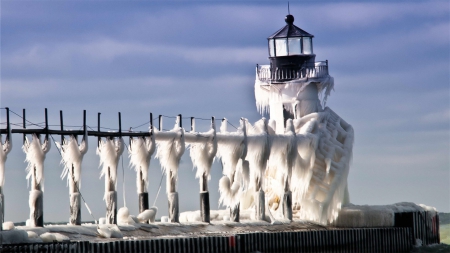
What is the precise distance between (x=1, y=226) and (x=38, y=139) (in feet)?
21.5

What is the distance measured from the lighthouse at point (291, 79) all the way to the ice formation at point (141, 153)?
54.1ft

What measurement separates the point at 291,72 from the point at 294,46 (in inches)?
69.3

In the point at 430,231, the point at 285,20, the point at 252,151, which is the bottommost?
the point at 430,231

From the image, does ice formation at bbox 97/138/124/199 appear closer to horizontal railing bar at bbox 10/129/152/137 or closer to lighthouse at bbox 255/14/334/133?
horizontal railing bar at bbox 10/129/152/137

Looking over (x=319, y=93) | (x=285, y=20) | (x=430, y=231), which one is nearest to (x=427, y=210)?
(x=430, y=231)

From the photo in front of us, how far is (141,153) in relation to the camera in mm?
54625

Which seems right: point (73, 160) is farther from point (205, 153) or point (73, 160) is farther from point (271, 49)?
point (271, 49)

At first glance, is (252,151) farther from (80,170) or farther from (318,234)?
(80,170)

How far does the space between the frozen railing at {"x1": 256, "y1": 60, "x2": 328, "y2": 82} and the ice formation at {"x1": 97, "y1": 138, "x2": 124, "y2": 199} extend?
19.0 metres

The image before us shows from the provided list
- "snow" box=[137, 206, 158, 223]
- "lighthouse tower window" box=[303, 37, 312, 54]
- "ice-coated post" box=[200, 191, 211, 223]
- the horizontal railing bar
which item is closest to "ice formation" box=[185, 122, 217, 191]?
"ice-coated post" box=[200, 191, 211, 223]

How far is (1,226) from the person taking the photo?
4241 cm

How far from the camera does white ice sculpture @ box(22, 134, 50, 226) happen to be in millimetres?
47094

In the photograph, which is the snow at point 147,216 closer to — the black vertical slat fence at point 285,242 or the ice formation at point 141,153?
the ice formation at point 141,153

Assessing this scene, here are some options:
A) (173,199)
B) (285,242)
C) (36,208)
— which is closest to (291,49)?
(173,199)
